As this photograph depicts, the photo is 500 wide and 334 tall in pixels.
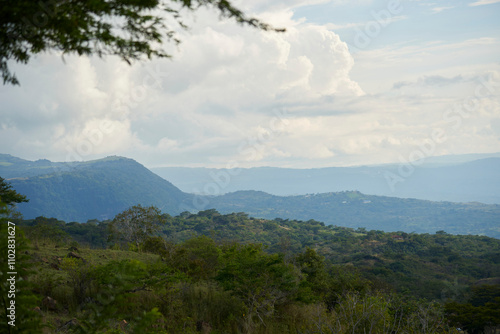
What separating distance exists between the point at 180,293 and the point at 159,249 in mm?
12848

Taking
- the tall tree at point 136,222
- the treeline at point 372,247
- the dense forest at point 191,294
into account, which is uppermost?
the dense forest at point 191,294

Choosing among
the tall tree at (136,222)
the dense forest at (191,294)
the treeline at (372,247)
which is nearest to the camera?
the dense forest at (191,294)

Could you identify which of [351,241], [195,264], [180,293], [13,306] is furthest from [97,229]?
[13,306]

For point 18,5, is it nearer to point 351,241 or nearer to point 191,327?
point 191,327

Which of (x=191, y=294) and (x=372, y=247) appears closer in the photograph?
(x=191, y=294)

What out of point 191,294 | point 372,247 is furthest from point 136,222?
point 372,247

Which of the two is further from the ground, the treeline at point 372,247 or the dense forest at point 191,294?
the dense forest at point 191,294

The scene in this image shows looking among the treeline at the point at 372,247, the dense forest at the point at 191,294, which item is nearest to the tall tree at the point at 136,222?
the dense forest at the point at 191,294

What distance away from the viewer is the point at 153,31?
4.74m

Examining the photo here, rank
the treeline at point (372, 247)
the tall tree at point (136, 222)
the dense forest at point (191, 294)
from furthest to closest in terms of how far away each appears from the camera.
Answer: the treeline at point (372, 247) < the tall tree at point (136, 222) < the dense forest at point (191, 294)

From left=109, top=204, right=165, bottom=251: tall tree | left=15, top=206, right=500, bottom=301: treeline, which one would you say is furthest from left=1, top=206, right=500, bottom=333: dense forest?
left=15, top=206, right=500, bottom=301: treeline

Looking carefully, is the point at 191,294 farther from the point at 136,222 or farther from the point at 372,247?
the point at 372,247

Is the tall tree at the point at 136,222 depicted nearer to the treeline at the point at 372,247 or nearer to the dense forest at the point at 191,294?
the dense forest at the point at 191,294

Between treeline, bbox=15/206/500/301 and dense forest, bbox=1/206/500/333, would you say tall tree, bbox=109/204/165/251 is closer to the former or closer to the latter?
dense forest, bbox=1/206/500/333
